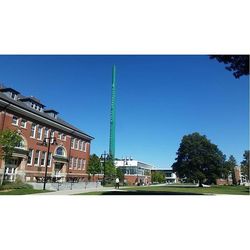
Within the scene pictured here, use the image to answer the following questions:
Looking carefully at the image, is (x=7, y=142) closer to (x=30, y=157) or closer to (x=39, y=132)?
(x=30, y=157)

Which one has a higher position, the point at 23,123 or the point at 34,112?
the point at 34,112

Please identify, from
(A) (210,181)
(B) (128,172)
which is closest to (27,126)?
(A) (210,181)

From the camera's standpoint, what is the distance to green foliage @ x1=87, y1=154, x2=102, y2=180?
149ft

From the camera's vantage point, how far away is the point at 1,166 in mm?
26734

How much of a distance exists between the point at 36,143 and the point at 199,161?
29.0 meters

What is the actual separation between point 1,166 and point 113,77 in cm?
3220

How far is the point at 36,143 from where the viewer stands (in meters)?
32.9

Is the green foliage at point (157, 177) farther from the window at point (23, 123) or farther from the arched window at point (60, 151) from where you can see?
the window at point (23, 123)

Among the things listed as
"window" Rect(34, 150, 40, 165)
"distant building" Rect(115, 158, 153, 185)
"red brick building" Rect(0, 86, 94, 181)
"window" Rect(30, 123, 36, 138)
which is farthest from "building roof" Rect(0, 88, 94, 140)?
"distant building" Rect(115, 158, 153, 185)

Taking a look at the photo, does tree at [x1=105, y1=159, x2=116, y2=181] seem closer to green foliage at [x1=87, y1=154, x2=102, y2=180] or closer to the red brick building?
green foliage at [x1=87, y1=154, x2=102, y2=180]

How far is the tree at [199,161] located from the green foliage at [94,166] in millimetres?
14863

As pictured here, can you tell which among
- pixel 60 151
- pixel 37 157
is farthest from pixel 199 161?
pixel 37 157

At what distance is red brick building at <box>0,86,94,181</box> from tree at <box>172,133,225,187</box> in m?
18.3
